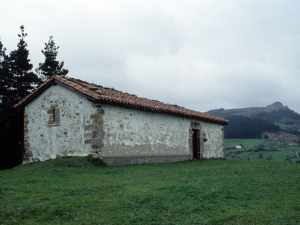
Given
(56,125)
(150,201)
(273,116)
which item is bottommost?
(150,201)

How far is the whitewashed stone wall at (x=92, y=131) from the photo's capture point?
1245 centimetres

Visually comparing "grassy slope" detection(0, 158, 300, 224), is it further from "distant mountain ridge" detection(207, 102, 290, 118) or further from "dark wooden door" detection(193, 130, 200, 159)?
"distant mountain ridge" detection(207, 102, 290, 118)

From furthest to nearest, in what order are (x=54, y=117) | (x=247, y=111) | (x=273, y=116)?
(x=247, y=111) < (x=273, y=116) < (x=54, y=117)

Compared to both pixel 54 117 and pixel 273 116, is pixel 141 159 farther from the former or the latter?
pixel 273 116

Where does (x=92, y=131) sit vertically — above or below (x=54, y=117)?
below

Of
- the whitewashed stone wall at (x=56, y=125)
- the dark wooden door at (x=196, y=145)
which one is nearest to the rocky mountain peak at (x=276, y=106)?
the dark wooden door at (x=196, y=145)

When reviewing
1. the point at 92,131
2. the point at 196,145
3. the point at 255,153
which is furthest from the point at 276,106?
the point at 92,131

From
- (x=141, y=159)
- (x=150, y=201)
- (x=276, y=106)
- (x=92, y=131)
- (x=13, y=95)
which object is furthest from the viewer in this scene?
(x=276, y=106)

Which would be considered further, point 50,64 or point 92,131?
point 50,64

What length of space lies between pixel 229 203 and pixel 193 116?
39.7 feet

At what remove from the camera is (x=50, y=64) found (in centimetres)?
2222

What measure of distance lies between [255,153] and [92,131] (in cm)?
3554

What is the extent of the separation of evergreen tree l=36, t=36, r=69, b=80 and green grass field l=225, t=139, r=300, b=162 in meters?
23.4

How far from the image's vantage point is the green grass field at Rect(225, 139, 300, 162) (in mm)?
39000
